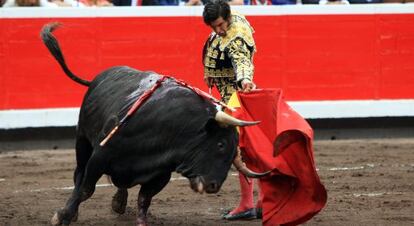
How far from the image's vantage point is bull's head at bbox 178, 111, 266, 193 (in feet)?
17.1

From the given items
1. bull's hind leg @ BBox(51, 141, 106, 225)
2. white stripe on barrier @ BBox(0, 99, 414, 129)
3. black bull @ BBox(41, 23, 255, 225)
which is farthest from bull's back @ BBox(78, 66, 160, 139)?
white stripe on barrier @ BBox(0, 99, 414, 129)

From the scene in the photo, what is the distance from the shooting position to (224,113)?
529cm

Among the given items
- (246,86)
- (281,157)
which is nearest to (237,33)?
(246,86)

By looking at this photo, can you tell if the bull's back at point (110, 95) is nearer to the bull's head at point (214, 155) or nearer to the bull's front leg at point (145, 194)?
the bull's front leg at point (145, 194)

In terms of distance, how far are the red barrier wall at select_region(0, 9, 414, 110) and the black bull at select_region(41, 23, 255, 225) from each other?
12.9 ft

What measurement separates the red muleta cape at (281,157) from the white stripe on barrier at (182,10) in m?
4.07

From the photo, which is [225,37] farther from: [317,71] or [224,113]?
[317,71]

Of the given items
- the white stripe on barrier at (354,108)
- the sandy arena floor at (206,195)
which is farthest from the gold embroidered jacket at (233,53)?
the white stripe on barrier at (354,108)

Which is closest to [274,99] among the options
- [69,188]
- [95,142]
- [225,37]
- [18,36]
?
[225,37]

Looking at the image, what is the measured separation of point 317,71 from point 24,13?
2.97m

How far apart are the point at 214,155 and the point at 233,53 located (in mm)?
1200

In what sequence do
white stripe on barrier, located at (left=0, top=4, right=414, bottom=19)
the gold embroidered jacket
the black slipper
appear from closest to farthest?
1. the gold embroidered jacket
2. the black slipper
3. white stripe on barrier, located at (left=0, top=4, right=414, bottom=19)

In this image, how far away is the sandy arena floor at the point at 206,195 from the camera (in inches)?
252

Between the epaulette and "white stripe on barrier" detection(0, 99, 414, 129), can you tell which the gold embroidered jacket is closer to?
the epaulette
